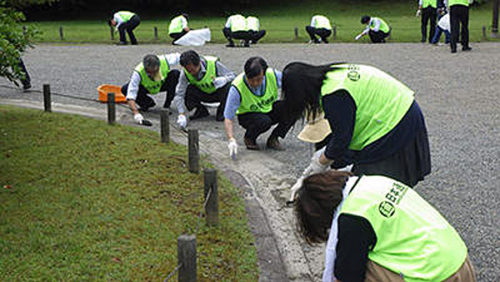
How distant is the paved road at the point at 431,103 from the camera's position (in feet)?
15.9

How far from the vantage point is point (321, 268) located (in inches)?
164

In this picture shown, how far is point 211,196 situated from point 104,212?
102cm

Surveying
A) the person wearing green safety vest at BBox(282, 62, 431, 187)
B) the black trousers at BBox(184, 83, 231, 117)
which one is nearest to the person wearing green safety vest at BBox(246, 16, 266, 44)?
the black trousers at BBox(184, 83, 231, 117)

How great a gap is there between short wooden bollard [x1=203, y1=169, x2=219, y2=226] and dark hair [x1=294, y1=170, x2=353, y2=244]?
1.92 m

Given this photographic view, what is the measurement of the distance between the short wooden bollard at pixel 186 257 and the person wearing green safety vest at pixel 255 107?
3136mm

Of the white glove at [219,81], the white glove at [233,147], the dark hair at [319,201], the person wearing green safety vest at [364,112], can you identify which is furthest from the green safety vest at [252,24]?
the dark hair at [319,201]

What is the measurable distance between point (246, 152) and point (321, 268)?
10.2 feet

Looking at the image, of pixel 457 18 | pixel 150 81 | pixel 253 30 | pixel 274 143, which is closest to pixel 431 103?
pixel 274 143

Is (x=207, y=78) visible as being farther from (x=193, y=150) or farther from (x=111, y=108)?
(x=193, y=150)

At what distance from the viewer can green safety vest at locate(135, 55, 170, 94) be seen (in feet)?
27.5

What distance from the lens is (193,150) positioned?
565cm

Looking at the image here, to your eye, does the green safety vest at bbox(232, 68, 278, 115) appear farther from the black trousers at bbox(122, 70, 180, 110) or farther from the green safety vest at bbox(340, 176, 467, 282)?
the green safety vest at bbox(340, 176, 467, 282)

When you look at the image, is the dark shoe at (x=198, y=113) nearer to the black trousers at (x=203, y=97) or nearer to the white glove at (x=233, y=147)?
the black trousers at (x=203, y=97)

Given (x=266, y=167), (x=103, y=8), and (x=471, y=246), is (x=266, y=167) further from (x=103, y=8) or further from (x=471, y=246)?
(x=103, y=8)
